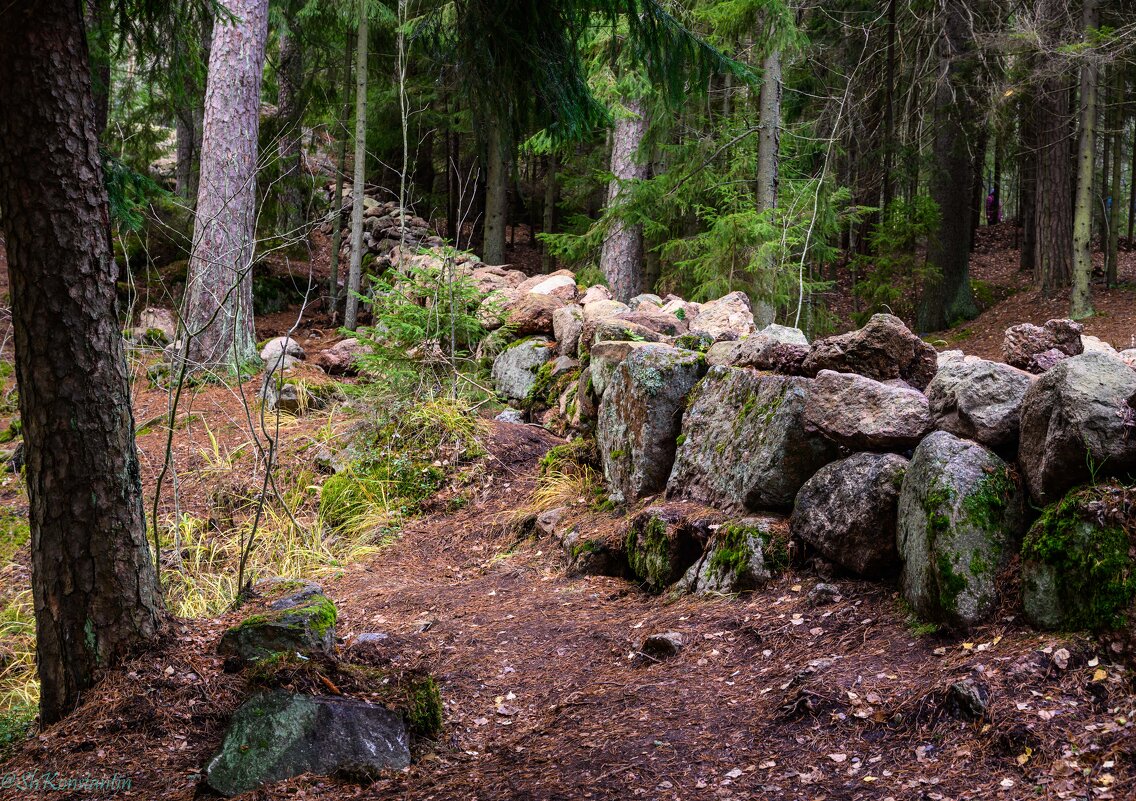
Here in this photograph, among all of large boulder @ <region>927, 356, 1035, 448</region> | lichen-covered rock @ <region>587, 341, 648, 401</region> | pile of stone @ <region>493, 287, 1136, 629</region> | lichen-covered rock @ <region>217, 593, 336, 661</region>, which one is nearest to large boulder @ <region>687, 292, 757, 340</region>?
pile of stone @ <region>493, 287, 1136, 629</region>

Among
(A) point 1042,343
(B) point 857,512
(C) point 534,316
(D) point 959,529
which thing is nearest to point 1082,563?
(D) point 959,529

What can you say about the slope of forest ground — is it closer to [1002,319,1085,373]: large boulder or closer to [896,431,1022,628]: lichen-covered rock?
[896,431,1022,628]: lichen-covered rock

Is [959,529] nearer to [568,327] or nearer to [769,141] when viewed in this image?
[568,327]

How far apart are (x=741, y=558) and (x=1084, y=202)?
11.4m

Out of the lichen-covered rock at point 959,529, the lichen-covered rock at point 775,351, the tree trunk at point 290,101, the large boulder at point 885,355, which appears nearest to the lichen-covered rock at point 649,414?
the lichen-covered rock at point 775,351

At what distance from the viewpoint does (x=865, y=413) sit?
3.51 metres

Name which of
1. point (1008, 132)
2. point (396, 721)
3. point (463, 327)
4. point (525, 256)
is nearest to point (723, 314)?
point (463, 327)

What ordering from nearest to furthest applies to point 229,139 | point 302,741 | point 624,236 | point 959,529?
point 302,741 < point 959,529 < point 229,139 < point 624,236

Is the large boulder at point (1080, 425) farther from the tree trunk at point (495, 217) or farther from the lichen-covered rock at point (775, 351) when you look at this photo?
the tree trunk at point (495, 217)

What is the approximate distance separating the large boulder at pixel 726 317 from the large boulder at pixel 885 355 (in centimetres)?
221

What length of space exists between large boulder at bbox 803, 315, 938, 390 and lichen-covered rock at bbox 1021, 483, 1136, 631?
129 cm

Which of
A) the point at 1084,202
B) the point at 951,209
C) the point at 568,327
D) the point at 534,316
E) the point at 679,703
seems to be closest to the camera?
the point at 679,703

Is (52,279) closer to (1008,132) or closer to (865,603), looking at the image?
(865,603)

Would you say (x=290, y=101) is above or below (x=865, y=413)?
above
